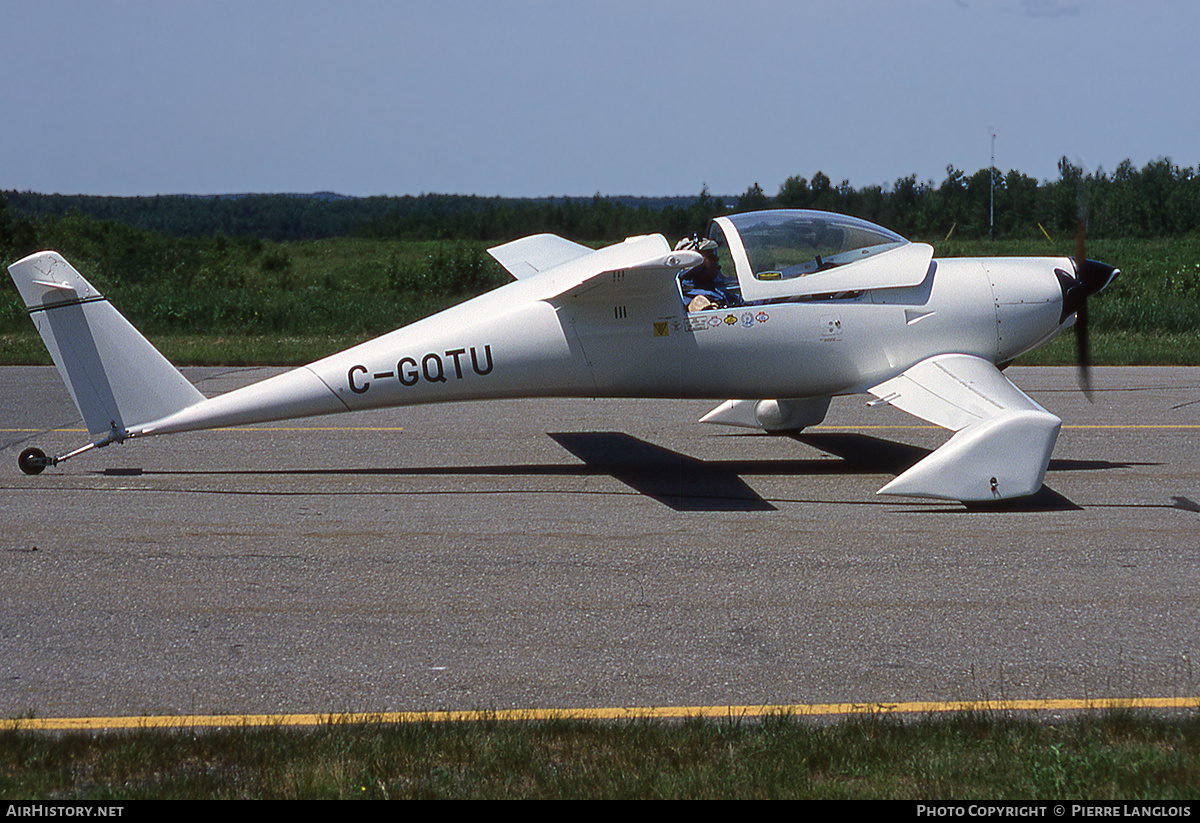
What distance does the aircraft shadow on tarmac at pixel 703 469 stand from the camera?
9297 millimetres

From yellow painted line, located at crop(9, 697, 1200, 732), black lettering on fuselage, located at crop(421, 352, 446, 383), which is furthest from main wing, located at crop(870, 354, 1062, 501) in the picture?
black lettering on fuselage, located at crop(421, 352, 446, 383)

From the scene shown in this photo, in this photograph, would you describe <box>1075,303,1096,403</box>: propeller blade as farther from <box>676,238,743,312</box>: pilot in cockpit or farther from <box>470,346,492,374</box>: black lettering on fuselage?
<box>470,346,492,374</box>: black lettering on fuselage

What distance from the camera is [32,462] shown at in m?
10.1

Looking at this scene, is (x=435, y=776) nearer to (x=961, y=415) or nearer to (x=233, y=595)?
(x=233, y=595)

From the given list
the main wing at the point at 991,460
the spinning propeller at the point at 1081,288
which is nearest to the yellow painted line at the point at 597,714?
the main wing at the point at 991,460

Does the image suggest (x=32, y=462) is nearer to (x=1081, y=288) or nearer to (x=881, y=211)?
(x=1081, y=288)

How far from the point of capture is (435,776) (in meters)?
4.28

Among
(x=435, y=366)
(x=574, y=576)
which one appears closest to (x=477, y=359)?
(x=435, y=366)

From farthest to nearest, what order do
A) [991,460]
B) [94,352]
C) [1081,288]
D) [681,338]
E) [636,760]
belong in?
[1081,288]
[681,338]
[94,352]
[991,460]
[636,760]

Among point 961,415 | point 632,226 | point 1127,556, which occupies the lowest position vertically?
point 1127,556

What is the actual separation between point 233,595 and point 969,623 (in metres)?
4.42

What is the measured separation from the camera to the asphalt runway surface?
5492 mm

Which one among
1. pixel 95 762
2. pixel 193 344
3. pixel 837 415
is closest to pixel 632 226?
pixel 193 344

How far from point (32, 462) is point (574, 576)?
19.2 feet
